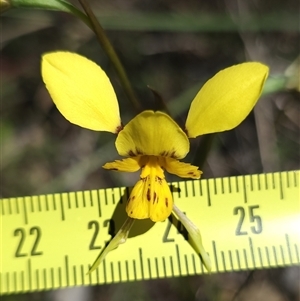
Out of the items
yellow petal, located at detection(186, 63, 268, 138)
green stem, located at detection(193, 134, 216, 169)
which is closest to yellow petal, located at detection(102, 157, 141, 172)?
yellow petal, located at detection(186, 63, 268, 138)

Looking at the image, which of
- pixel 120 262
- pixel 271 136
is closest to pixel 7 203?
pixel 120 262

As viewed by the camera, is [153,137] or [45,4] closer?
[153,137]

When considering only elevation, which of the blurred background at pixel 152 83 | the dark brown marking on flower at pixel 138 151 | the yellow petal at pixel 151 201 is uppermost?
the blurred background at pixel 152 83

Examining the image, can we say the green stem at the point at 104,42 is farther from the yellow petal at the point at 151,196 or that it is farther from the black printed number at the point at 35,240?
the black printed number at the point at 35,240

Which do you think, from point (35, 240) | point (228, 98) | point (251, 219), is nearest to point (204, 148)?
point (251, 219)

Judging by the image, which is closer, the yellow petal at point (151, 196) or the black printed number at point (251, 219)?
the yellow petal at point (151, 196)

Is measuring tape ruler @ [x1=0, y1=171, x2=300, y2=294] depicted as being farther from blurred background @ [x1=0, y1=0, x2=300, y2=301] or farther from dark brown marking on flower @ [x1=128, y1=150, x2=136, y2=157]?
blurred background @ [x1=0, y1=0, x2=300, y2=301]

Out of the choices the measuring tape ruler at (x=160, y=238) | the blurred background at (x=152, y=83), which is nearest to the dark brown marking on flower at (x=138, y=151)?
the measuring tape ruler at (x=160, y=238)

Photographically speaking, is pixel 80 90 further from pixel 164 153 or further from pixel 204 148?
pixel 204 148
